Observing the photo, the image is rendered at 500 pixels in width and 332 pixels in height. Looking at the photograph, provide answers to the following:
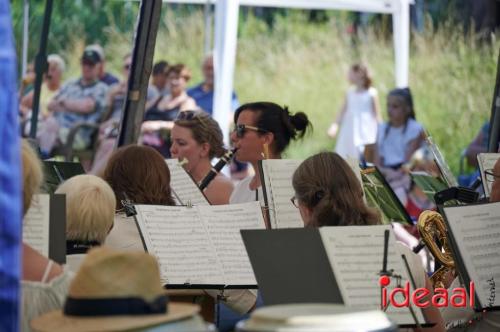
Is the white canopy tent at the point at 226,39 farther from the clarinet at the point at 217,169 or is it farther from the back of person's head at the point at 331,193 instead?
the back of person's head at the point at 331,193

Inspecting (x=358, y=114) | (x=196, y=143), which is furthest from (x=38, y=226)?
(x=358, y=114)

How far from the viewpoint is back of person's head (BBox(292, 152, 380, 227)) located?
4629 mm

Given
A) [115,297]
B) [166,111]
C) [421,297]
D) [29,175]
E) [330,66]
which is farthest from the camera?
[330,66]

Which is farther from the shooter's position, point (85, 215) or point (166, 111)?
point (166, 111)

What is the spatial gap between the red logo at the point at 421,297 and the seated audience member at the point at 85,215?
46.8 inches

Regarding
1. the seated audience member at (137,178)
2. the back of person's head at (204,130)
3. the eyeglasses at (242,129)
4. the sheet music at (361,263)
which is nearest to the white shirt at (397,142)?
the back of person's head at (204,130)

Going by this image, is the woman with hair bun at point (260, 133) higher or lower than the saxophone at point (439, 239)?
higher

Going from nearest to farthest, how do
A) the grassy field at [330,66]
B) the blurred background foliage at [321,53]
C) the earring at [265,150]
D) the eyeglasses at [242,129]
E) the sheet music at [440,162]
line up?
the sheet music at [440,162]
the earring at [265,150]
the eyeglasses at [242,129]
the blurred background foliage at [321,53]
the grassy field at [330,66]

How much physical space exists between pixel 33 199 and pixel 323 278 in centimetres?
110

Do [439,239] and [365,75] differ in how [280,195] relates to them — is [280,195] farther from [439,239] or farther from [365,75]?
[365,75]

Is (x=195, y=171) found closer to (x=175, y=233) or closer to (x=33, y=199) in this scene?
(x=175, y=233)

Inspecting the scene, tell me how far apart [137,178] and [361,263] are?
1.73 m

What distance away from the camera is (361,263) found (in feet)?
14.0

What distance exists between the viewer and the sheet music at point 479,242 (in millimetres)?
4686
